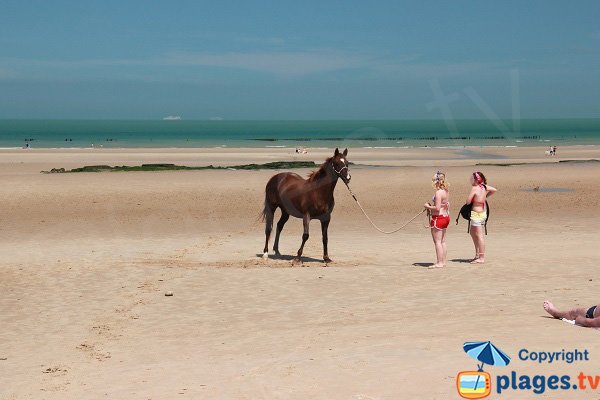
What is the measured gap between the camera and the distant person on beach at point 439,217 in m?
15.1

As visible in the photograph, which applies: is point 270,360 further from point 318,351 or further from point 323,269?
point 323,269

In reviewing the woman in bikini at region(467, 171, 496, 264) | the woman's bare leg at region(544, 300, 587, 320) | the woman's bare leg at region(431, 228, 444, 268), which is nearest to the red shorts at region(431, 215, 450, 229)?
the woman's bare leg at region(431, 228, 444, 268)

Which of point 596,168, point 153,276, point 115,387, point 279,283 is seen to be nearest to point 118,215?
point 153,276

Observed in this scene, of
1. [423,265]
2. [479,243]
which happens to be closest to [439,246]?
[423,265]

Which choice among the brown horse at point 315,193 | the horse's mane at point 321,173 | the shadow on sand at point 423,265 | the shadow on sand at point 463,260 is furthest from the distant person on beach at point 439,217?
the horse's mane at point 321,173

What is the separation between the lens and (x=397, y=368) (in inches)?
323

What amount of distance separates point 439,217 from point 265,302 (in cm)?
438

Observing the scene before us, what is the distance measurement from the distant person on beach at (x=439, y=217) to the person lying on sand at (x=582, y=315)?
486 cm

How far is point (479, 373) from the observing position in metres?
7.75

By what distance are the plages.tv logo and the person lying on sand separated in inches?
58.8

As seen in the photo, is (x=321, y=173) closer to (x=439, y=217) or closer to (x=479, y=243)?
(x=439, y=217)

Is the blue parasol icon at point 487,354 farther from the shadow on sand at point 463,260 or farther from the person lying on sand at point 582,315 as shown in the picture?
the shadow on sand at point 463,260

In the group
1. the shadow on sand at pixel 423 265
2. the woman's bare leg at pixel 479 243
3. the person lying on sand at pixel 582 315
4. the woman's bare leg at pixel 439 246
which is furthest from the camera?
the woman's bare leg at pixel 479 243

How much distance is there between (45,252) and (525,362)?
12.4 m
